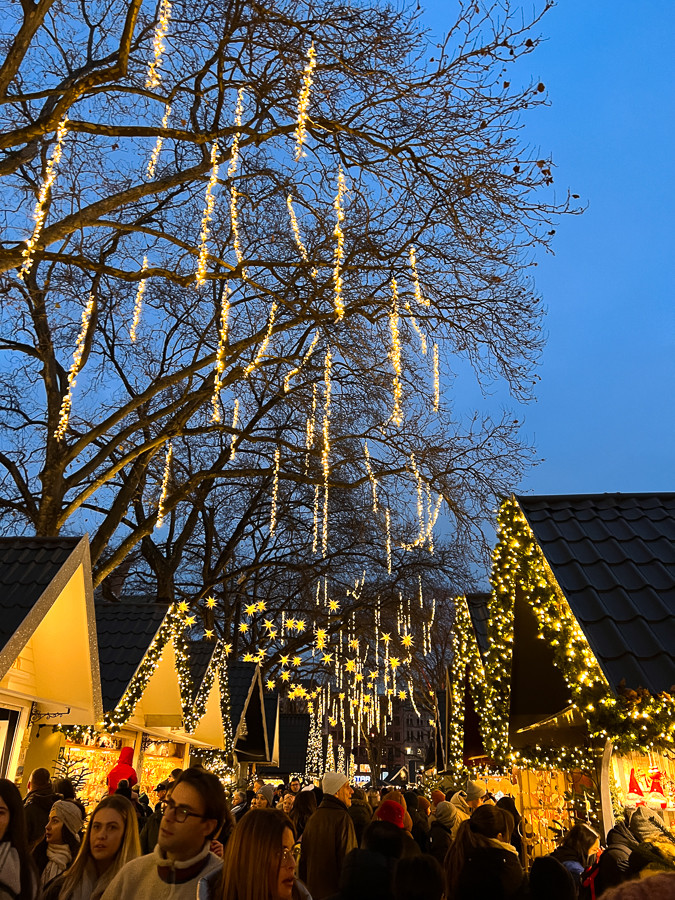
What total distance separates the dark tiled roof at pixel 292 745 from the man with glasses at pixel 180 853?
37.0 m

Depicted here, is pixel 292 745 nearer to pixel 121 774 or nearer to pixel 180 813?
pixel 121 774

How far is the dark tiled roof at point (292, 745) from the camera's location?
3759 cm

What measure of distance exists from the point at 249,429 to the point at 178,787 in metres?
16.0

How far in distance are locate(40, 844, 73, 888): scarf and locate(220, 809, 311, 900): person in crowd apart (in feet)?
6.01

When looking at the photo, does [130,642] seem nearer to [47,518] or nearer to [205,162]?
[47,518]

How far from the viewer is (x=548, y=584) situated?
5.67 m

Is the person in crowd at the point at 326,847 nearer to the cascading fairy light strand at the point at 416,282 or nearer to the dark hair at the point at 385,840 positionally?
the dark hair at the point at 385,840

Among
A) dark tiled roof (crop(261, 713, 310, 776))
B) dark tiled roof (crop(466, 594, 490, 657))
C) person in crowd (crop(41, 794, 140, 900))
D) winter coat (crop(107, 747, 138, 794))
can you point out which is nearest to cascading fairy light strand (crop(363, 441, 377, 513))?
dark tiled roof (crop(466, 594, 490, 657))

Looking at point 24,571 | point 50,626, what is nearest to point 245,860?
point 24,571

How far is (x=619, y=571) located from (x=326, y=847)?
2.70 m

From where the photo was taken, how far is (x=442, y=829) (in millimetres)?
6766

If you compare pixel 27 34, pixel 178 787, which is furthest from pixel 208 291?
pixel 178 787

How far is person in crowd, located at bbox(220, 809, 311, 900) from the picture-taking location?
8.30ft

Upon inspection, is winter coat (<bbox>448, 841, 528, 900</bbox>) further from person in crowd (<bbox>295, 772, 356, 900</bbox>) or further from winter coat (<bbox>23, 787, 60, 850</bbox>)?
winter coat (<bbox>23, 787, 60, 850</bbox>)
